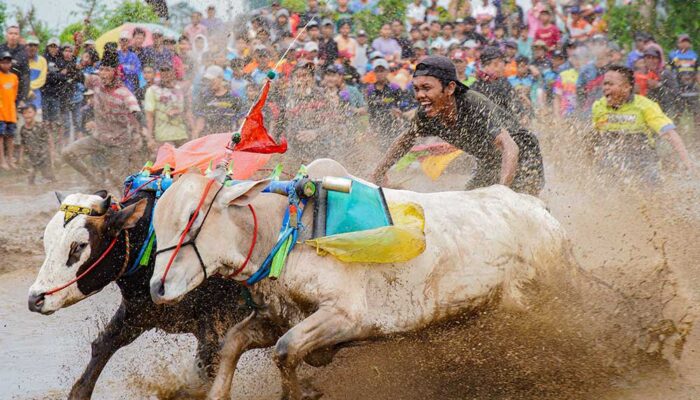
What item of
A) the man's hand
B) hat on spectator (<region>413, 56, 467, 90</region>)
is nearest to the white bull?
hat on spectator (<region>413, 56, 467, 90</region>)

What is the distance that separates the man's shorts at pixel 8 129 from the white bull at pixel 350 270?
8730 mm

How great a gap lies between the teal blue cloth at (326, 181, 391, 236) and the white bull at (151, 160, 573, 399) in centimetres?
17

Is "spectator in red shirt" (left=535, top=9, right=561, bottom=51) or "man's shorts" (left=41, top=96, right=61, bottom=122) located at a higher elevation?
"spectator in red shirt" (left=535, top=9, right=561, bottom=51)

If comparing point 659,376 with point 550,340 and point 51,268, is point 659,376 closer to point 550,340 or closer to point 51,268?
point 550,340

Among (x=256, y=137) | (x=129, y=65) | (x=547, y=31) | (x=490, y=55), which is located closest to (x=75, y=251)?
(x=256, y=137)

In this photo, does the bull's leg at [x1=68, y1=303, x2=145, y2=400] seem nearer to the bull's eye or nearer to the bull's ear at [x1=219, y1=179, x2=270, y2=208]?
the bull's eye

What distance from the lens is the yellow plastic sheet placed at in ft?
16.1

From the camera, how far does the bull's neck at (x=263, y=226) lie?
4887 millimetres

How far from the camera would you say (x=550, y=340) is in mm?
5816

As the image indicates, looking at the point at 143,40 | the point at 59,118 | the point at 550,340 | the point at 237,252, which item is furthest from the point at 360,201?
the point at 59,118

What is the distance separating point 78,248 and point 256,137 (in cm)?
108

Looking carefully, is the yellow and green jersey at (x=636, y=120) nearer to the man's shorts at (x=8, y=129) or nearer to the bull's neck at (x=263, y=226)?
the bull's neck at (x=263, y=226)

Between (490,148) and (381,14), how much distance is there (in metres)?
8.04

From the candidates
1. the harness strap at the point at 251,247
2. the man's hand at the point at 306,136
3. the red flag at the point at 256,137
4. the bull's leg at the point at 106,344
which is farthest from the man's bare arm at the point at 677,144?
the bull's leg at the point at 106,344
